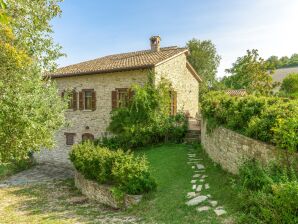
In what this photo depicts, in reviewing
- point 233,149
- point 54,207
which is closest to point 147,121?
point 54,207

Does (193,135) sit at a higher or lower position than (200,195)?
higher

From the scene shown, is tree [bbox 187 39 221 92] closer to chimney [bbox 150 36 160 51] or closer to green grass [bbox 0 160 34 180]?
chimney [bbox 150 36 160 51]

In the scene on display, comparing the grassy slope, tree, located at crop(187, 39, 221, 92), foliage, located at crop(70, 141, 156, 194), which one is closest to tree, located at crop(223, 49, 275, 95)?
the grassy slope

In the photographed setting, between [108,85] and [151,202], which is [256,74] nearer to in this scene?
[108,85]

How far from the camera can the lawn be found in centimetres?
718

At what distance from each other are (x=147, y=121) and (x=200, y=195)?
27.3 feet

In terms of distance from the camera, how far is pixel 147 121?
1586 cm

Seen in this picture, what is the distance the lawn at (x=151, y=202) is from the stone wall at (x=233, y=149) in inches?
15.5

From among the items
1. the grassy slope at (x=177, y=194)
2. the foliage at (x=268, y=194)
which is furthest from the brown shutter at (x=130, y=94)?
Result: the foliage at (x=268, y=194)

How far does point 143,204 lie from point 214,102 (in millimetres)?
5208

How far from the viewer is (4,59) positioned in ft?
30.4

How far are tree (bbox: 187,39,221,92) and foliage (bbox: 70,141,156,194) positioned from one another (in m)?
28.1

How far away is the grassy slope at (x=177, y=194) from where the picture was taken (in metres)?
6.79

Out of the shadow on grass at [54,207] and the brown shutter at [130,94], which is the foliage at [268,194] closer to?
the shadow on grass at [54,207]
